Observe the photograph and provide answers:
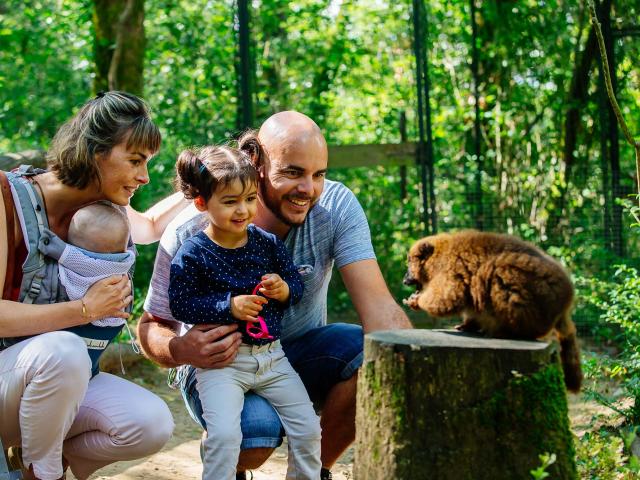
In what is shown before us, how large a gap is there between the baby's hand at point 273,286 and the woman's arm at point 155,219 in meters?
0.83

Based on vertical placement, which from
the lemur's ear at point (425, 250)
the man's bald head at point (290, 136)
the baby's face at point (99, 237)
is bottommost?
the lemur's ear at point (425, 250)

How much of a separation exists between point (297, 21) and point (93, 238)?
6408mm

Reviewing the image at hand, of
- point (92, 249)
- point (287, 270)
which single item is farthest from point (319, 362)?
point (92, 249)

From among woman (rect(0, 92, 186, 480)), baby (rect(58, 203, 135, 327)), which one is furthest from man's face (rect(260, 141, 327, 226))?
baby (rect(58, 203, 135, 327))

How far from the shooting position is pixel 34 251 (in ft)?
10.7

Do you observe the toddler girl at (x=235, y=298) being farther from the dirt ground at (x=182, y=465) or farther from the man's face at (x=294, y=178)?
the dirt ground at (x=182, y=465)

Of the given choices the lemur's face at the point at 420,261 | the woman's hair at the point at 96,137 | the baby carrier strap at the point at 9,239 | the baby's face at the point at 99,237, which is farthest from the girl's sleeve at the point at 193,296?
the lemur's face at the point at 420,261

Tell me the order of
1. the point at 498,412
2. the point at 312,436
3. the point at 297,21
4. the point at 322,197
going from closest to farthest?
the point at 498,412, the point at 312,436, the point at 322,197, the point at 297,21

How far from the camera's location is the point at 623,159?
8500 millimetres

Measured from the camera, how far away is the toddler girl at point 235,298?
3.28 meters

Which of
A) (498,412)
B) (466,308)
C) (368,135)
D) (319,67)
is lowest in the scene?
(498,412)

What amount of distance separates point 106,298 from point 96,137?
62cm

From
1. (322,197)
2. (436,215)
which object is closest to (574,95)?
(436,215)

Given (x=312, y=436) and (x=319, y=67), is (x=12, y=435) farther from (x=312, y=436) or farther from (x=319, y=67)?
(x=319, y=67)
